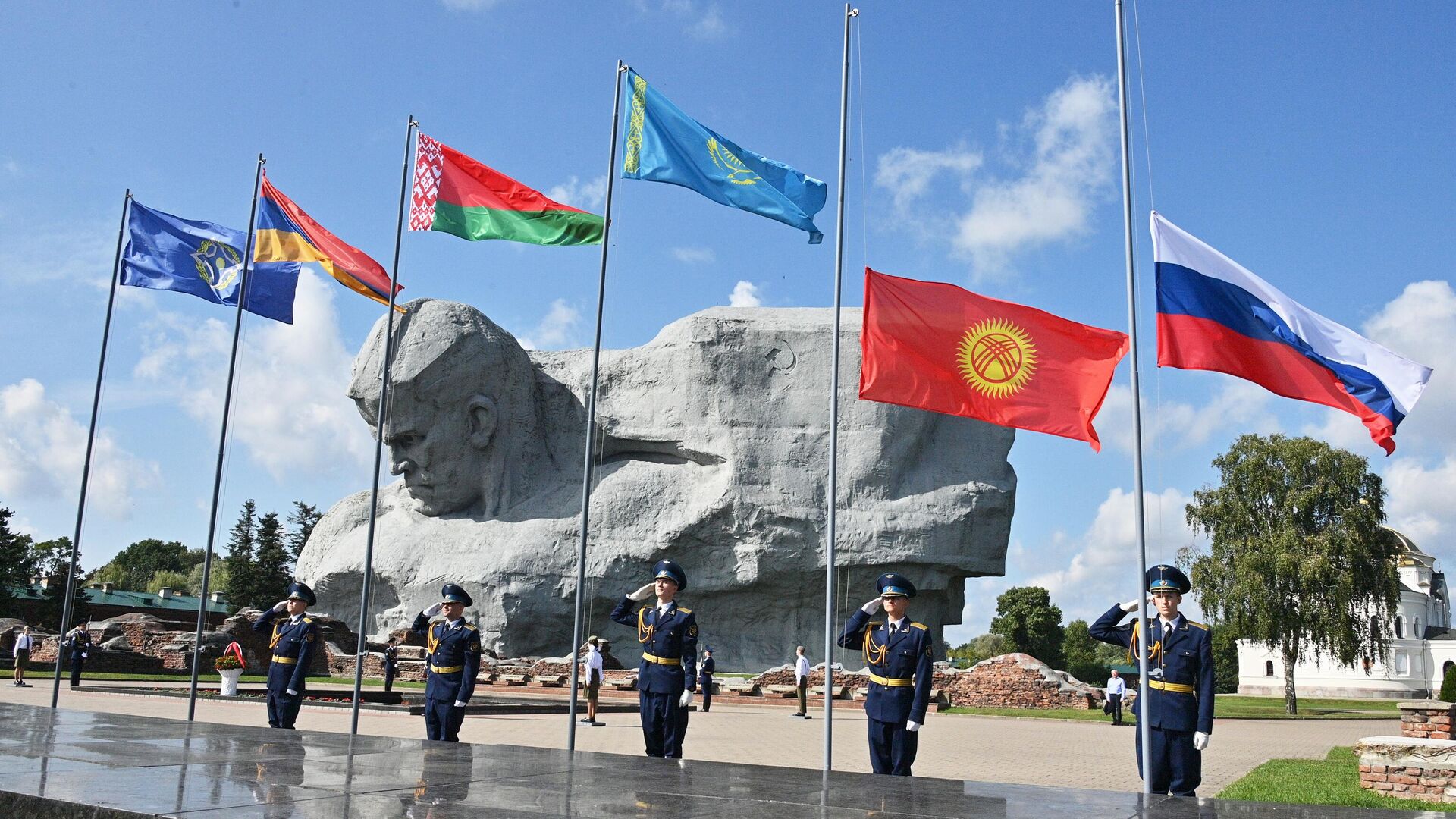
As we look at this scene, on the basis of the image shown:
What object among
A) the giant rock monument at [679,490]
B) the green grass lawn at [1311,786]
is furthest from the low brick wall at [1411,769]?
the giant rock monument at [679,490]

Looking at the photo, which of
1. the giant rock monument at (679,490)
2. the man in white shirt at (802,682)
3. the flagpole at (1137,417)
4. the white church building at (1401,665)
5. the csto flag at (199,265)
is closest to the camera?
the flagpole at (1137,417)

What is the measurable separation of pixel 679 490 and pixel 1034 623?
122ft

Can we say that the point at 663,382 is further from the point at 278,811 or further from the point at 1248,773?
the point at 278,811

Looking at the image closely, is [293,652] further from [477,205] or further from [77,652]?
[77,652]

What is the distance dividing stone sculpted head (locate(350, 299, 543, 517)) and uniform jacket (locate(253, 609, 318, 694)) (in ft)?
56.5

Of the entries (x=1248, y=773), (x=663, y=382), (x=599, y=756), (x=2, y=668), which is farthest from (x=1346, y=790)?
(x=2, y=668)

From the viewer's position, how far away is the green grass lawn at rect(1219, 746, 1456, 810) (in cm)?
887

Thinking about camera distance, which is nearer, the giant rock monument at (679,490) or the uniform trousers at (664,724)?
the uniform trousers at (664,724)

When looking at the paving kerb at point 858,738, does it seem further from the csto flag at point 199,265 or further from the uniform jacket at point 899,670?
the csto flag at point 199,265

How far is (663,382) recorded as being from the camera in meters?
28.9

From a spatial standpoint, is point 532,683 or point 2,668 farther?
point 2,668

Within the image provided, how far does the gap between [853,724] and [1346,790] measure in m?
8.56

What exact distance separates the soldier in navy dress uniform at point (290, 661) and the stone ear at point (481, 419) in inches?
706

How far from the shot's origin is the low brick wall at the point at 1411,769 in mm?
9203
